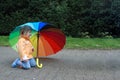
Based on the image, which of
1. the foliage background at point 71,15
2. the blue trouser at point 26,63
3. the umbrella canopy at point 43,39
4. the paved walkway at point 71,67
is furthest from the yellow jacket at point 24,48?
the foliage background at point 71,15

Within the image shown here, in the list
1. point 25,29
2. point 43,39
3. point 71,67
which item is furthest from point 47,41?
point 71,67

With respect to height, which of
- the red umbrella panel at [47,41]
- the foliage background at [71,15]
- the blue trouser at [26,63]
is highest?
the red umbrella panel at [47,41]

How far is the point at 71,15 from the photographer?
21.8 metres

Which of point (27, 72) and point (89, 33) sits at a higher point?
point (27, 72)

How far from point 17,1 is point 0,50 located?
790 cm

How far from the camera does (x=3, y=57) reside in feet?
41.9

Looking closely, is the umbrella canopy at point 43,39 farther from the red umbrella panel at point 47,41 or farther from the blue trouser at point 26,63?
the blue trouser at point 26,63

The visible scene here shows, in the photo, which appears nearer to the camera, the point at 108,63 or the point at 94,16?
the point at 108,63

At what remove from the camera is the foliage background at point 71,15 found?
21000 millimetres

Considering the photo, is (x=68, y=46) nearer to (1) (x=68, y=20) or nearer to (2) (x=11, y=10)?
(1) (x=68, y=20)

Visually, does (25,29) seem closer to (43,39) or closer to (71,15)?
(43,39)

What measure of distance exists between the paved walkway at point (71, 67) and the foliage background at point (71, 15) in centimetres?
699

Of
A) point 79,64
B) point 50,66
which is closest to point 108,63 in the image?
point 79,64

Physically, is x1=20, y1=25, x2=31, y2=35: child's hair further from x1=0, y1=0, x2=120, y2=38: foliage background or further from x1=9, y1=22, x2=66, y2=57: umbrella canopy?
x1=0, y1=0, x2=120, y2=38: foliage background
